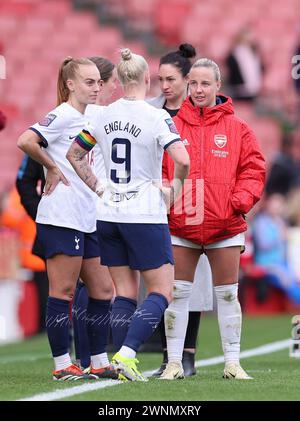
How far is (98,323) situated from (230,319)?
0.78 meters

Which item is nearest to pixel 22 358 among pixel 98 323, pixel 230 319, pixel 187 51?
pixel 98 323

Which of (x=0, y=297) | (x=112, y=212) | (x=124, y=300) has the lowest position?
(x=0, y=297)

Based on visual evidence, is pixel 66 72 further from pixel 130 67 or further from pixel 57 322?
pixel 57 322

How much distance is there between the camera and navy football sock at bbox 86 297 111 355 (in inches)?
306

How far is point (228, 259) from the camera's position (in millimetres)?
7711

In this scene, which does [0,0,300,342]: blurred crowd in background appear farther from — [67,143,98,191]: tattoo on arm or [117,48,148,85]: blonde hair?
[117,48,148,85]: blonde hair

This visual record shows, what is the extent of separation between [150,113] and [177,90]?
134 centimetres

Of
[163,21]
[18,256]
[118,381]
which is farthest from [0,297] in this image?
[163,21]

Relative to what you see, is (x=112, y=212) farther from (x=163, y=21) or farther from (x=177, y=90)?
(x=163, y=21)

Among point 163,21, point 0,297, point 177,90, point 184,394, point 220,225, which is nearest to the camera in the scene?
point 184,394

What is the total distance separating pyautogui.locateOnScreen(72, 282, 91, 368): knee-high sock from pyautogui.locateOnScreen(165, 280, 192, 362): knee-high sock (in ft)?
1.79

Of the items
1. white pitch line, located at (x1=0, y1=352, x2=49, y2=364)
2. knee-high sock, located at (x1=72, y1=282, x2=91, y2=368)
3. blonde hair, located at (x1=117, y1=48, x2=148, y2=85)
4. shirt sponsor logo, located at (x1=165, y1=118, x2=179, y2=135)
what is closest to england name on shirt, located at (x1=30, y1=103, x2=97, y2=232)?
blonde hair, located at (x1=117, y1=48, x2=148, y2=85)

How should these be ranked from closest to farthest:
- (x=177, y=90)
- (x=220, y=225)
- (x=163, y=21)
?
(x=220, y=225) < (x=177, y=90) < (x=163, y=21)

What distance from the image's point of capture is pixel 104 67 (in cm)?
802
